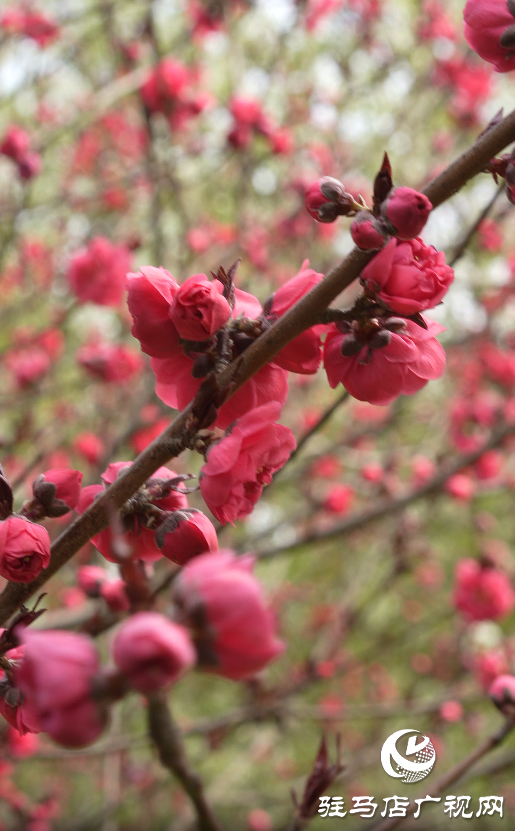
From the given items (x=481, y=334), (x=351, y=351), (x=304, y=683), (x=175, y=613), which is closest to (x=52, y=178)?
(x=481, y=334)

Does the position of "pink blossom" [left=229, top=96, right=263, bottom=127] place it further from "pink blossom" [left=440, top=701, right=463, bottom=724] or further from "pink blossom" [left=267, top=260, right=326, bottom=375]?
"pink blossom" [left=440, top=701, right=463, bottom=724]

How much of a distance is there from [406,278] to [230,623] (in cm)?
57

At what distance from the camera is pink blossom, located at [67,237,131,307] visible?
3389mm

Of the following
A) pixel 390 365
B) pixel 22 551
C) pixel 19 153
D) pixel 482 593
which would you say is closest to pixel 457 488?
pixel 482 593

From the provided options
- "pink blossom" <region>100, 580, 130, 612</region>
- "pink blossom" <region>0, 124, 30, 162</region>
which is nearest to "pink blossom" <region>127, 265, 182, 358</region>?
"pink blossom" <region>100, 580, 130, 612</region>

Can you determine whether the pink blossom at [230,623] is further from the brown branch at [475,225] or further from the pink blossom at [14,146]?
the pink blossom at [14,146]

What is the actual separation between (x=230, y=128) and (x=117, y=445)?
90.9 inches

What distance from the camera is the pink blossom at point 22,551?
0.93m

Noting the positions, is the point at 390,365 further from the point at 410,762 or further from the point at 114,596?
the point at 410,762

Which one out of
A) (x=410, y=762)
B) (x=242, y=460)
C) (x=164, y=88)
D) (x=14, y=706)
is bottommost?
(x=410, y=762)

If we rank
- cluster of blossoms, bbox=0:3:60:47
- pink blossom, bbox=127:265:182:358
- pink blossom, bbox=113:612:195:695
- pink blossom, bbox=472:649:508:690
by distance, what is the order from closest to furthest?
1. pink blossom, bbox=113:612:195:695
2. pink blossom, bbox=127:265:182:358
3. pink blossom, bbox=472:649:508:690
4. cluster of blossoms, bbox=0:3:60:47

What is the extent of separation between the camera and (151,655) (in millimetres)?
538

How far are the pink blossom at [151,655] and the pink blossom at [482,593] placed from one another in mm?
3341

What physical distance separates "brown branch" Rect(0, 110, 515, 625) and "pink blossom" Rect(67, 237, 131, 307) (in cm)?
257
